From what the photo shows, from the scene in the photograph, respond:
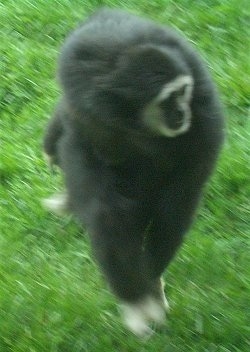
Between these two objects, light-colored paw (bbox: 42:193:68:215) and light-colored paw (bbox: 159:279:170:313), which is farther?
light-colored paw (bbox: 42:193:68:215)

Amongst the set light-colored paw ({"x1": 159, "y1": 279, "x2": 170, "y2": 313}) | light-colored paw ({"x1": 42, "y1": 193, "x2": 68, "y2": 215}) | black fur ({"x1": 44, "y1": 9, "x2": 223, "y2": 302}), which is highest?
black fur ({"x1": 44, "y1": 9, "x2": 223, "y2": 302})

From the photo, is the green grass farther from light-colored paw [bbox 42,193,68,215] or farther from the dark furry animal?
the dark furry animal

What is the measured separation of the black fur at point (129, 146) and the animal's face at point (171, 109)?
0.07 ft

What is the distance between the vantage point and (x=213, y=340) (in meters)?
3.05

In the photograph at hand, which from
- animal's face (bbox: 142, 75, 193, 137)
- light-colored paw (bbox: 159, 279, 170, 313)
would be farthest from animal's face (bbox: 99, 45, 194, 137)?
light-colored paw (bbox: 159, 279, 170, 313)

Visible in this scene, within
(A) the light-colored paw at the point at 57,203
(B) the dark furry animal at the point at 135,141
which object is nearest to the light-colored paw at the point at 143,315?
(B) the dark furry animal at the point at 135,141

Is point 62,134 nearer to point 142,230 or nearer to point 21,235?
point 142,230

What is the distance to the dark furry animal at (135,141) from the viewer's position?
2.44m

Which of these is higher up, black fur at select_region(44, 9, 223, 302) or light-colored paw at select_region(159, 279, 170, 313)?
black fur at select_region(44, 9, 223, 302)

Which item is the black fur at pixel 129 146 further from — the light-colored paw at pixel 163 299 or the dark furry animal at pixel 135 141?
the light-colored paw at pixel 163 299

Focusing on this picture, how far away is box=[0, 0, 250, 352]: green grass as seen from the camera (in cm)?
307

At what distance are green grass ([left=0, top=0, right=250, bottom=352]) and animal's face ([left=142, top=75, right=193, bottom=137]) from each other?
2.88ft

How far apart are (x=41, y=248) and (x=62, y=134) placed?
0.70 metres

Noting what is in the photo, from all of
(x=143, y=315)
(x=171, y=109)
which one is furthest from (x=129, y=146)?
(x=143, y=315)
